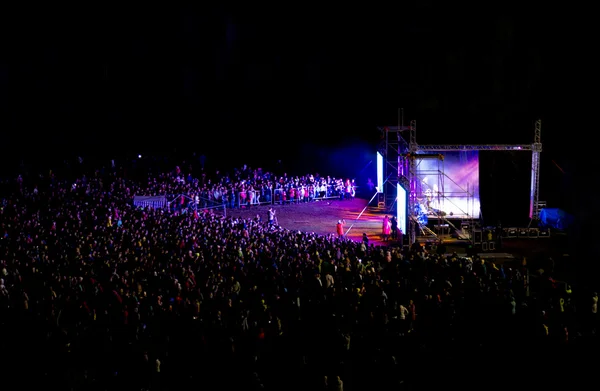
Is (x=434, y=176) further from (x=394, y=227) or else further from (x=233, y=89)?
(x=233, y=89)

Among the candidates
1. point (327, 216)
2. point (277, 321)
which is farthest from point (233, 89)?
point (277, 321)

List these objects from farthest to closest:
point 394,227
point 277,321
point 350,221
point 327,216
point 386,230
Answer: point 327,216 → point 350,221 → point 386,230 → point 394,227 → point 277,321

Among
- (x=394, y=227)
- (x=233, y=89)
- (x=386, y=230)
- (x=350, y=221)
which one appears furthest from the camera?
(x=233, y=89)

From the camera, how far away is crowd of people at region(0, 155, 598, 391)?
892 cm

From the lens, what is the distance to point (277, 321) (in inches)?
396

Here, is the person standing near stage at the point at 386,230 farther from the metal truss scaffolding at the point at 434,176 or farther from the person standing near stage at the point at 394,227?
the metal truss scaffolding at the point at 434,176

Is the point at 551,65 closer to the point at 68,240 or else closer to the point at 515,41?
the point at 515,41

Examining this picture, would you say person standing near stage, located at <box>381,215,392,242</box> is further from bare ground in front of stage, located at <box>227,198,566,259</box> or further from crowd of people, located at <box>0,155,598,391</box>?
crowd of people, located at <box>0,155,598,391</box>

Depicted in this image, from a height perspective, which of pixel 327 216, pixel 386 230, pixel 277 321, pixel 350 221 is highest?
pixel 327 216

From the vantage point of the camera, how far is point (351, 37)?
3878cm

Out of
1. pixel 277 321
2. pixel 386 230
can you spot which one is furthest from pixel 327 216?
pixel 277 321

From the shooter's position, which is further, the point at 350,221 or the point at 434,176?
the point at 350,221

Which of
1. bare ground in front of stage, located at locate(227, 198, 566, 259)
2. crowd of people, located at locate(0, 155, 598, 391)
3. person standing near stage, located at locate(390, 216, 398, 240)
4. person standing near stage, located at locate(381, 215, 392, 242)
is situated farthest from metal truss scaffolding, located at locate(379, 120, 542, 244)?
crowd of people, located at locate(0, 155, 598, 391)

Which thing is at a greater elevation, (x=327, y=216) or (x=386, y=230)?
(x=327, y=216)
